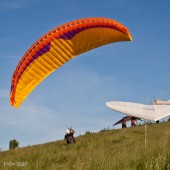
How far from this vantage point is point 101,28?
15.8 m

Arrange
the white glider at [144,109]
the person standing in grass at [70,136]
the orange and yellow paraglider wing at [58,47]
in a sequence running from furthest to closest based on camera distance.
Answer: the person standing in grass at [70,136], the orange and yellow paraglider wing at [58,47], the white glider at [144,109]

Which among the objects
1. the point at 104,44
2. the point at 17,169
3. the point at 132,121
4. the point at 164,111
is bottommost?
the point at 17,169

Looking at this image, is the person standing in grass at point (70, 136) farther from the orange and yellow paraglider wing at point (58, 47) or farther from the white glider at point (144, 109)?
the white glider at point (144, 109)

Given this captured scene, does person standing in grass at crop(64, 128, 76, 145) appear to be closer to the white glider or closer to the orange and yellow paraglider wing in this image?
the orange and yellow paraglider wing

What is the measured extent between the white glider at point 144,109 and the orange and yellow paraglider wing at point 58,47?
5288mm

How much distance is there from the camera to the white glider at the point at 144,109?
10836mm

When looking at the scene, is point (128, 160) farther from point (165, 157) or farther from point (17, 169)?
point (17, 169)

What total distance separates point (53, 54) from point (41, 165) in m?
8.06

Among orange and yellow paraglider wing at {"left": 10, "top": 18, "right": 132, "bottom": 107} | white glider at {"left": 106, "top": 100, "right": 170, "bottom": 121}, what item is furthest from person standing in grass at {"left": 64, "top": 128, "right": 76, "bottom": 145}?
white glider at {"left": 106, "top": 100, "right": 170, "bottom": 121}

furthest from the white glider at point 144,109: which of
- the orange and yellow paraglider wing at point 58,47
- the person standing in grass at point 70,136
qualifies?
the person standing in grass at point 70,136

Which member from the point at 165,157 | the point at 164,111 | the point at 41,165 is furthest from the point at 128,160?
the point at 164,111

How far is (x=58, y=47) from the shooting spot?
16609 mm

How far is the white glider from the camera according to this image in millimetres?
10836

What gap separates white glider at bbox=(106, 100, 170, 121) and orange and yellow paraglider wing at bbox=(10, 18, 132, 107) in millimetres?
5288
